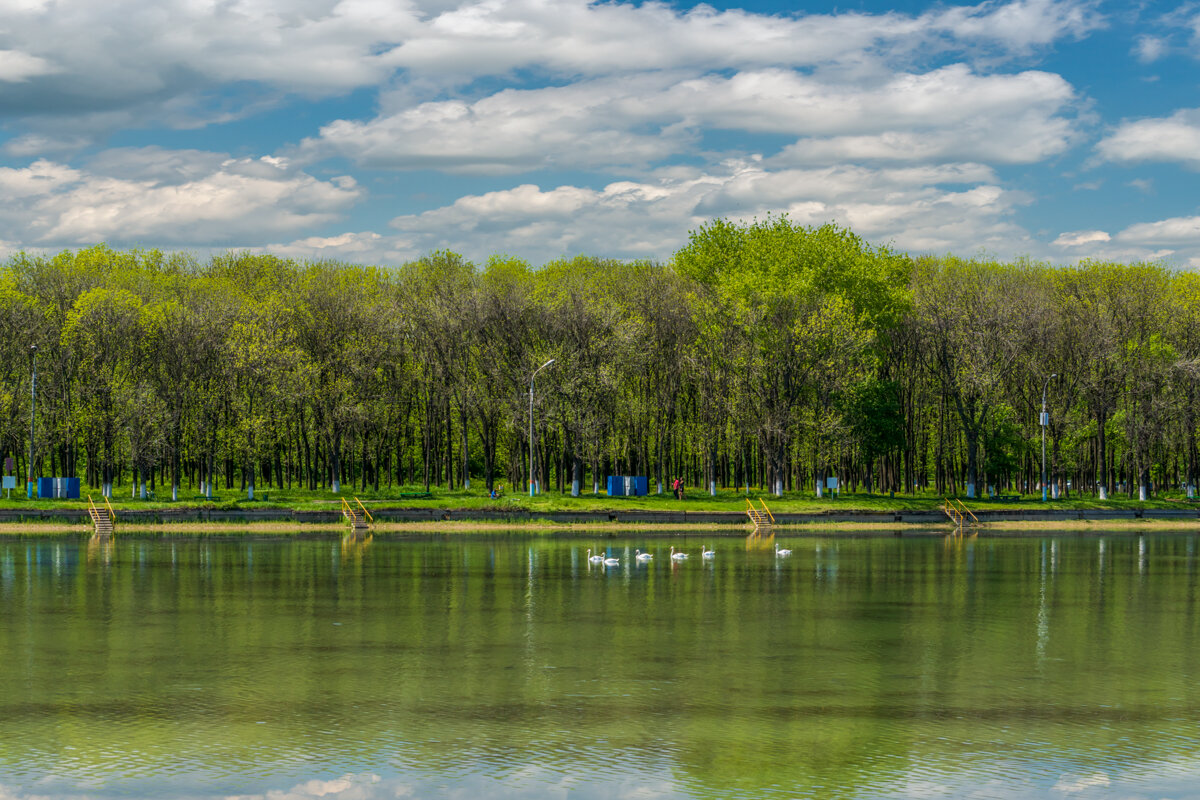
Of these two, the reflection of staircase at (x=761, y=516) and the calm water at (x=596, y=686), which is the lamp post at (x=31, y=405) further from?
the reflection of staircase at (x=761, y=516)

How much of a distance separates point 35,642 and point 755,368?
70562 millimetres

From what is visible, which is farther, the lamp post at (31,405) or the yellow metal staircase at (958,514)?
the lamp post at (31,405)

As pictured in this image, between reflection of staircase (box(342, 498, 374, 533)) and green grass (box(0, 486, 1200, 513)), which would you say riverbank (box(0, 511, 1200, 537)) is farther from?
green grass (box(0, 486, 1200, 513))

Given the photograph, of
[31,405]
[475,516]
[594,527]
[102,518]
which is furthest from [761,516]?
[31,405]

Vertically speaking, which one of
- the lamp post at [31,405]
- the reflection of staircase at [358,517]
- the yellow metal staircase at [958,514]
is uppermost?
the lamp post at [31,405]

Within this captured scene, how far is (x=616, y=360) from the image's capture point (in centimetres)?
9038

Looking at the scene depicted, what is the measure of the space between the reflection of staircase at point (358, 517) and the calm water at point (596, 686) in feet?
89.6

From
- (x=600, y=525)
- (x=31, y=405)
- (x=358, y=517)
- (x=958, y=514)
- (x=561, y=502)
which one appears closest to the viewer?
(x=358, y=517)

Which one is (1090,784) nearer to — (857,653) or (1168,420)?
(857,653)

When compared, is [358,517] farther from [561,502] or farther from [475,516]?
[561,502]

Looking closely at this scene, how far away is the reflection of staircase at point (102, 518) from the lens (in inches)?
2589

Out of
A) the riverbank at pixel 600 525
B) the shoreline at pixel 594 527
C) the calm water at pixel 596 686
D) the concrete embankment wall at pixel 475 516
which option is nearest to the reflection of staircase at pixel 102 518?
the shoreline at pixel 594 527

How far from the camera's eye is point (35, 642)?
26094 millimetres

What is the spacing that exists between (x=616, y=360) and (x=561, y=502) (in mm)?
14717
